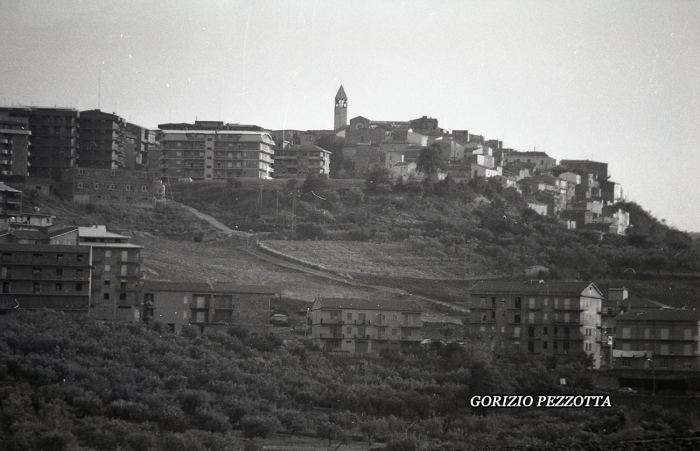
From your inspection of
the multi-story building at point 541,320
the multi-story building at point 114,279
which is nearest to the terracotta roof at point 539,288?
the multi-story building at point 541,320

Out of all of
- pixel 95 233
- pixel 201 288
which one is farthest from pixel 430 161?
pixel 201 288

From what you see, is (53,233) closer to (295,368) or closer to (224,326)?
(224,326)

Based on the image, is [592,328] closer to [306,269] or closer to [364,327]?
[364,327]

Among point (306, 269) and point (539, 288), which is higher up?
point (539, 288)

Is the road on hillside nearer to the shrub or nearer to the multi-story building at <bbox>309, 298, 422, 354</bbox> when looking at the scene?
the multi-story building at <bbox>309, 298, 422, 354</bbox>

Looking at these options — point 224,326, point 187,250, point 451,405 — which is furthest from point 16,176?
point 451,405
